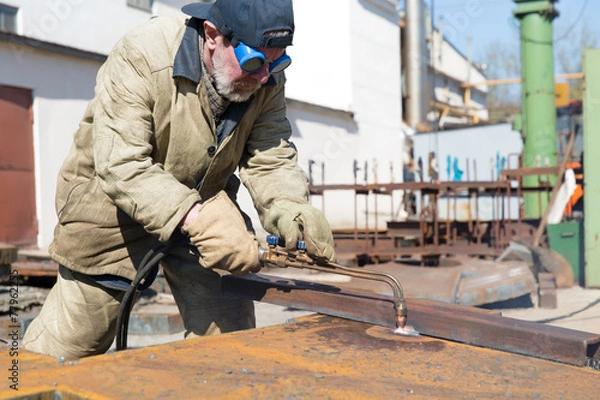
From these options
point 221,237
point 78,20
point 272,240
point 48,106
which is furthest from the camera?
point 78,20

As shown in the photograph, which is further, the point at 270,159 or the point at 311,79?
the point at 311,79

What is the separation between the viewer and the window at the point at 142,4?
11746 mm

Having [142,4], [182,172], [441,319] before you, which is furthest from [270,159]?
[142,4]

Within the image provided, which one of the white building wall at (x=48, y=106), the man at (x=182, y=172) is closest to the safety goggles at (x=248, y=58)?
the man at (x=182, y=172)

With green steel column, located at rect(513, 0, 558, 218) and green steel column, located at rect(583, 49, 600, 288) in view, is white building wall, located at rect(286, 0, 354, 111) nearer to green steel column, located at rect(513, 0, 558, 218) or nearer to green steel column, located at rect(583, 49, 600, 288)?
green steel column, located at rect(513, 0, 558, 218)

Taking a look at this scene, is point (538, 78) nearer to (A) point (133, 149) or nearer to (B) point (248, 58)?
(B) point (248, 58)

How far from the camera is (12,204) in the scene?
29.7ft

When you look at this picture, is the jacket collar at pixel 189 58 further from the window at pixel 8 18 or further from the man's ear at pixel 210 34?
the window at pixel 8 18

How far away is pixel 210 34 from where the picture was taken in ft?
8.17

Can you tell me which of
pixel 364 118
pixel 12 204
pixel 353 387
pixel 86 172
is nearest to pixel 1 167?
pixel 12 204

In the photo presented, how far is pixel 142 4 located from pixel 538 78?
7023mm

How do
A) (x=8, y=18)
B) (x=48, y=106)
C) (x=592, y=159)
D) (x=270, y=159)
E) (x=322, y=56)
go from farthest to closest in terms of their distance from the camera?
1. (x=322, y=56)
2. (x=8, y=18)
3. (x=48, y=106)
4. (x=592, y=159)
5. (x=270, y=159)

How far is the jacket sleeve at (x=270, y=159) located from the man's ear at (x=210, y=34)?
0.42m

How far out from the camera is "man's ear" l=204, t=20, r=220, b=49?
246 centimetres
